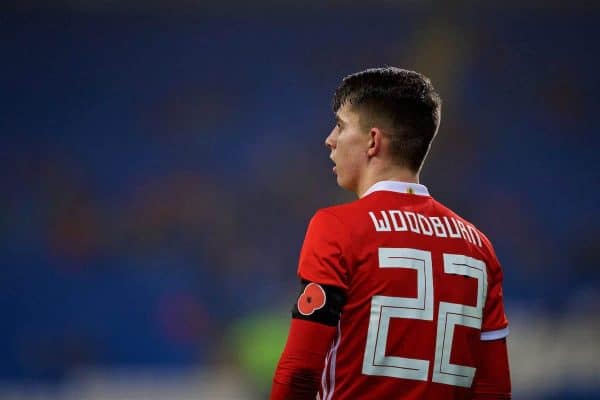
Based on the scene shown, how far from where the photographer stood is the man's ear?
1.24 m

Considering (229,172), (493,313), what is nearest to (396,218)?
(493,313)

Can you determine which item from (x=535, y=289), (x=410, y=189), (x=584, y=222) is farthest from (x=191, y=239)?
(x=410, y=189)

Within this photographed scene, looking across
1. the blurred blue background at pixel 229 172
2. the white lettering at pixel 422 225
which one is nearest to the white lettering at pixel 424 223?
the white lettering at pixel 422 225

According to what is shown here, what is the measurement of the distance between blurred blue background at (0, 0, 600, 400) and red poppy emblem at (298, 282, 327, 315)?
10.8 ft

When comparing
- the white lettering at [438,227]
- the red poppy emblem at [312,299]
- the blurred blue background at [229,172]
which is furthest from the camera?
the blurred blue background at [229,172]

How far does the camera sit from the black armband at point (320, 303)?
3.62 ft

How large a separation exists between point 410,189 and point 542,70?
13.0 feet

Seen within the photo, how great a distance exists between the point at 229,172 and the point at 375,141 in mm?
3491

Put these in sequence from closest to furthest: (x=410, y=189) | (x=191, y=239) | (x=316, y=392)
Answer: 1. (x=316, y=392)
2. (x=410, y=189)
3. (x=191, y=239)

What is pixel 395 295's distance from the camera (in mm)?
1141

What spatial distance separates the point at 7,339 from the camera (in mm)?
4344

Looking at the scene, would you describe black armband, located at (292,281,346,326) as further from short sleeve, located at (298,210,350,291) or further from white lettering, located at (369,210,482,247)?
white lettering, located at (369,210,482,247)

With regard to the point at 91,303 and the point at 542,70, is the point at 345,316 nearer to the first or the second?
the point at 91,303

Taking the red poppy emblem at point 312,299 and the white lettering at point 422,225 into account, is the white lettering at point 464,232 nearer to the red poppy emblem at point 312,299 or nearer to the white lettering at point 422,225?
the white lettering at point 422,225
